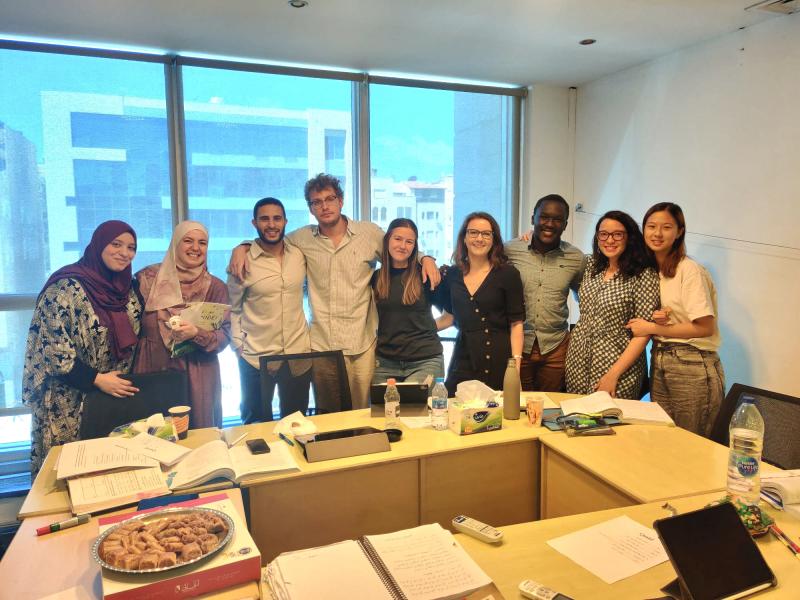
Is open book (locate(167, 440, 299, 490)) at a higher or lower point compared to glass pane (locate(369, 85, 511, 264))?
lower

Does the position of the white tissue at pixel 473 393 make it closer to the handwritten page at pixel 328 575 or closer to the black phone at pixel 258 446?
the black phone at pixel 258 446

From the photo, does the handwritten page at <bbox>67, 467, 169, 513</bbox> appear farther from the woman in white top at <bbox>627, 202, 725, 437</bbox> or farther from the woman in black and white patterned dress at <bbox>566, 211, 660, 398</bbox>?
the woman in white top at <bbox>627, 202, 725, 437</bbox>

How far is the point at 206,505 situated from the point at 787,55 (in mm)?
3665

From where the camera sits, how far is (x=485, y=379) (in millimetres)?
2799

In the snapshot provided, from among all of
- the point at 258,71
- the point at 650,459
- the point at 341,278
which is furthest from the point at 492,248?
the point at 258,71

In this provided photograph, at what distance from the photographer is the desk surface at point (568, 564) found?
1.21 m

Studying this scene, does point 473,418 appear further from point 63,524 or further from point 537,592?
point 63,524

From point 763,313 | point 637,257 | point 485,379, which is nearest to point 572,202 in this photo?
point 763,313

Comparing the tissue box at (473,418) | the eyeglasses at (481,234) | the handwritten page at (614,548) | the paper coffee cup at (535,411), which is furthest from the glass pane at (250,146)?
the handwritten page at (614,548)

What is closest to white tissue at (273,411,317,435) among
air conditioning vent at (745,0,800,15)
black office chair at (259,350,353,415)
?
black office chair at (259,350,353,415)

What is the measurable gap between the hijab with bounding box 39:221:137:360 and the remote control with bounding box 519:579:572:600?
2044 mm

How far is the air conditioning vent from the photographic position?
9.56 ft

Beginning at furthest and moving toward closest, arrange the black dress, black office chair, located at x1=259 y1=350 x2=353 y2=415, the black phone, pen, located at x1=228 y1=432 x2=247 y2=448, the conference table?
1. the black dress
2. black office chair, located at x1=259 y1=350 x2=353 y2=415
3. pen, located at x1=228 y1=432 x2=247 y2=448
4. the black phone
5. the conference table

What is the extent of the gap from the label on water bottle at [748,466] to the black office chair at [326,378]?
1.59 metres
